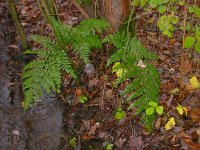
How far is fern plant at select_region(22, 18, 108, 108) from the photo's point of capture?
2.92m

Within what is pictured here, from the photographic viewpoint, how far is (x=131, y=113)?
3256mm

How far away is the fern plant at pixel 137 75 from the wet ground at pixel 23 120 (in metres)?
0.96

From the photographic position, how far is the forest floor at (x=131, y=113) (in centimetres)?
301

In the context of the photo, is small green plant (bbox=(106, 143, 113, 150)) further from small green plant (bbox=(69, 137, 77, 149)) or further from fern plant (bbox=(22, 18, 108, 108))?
fern plant (bbox=(22, 18, 108, 108))

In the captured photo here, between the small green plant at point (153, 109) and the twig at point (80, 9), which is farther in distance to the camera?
the twig at point (80, 9)

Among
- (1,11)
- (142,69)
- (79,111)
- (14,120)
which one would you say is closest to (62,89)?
(79,111)

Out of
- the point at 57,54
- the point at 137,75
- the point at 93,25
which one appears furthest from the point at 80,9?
the point at 137,75

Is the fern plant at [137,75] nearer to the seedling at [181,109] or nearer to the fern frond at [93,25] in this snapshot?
the fern frond at [93,25]

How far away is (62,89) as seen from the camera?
3.77 metres

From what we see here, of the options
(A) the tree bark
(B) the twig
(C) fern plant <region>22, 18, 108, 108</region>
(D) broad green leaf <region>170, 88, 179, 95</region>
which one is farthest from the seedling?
(A) the tree bark

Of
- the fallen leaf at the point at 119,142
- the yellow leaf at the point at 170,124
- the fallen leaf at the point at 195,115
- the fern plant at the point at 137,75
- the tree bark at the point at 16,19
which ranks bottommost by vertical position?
the fallen leaf at the point at 119,142

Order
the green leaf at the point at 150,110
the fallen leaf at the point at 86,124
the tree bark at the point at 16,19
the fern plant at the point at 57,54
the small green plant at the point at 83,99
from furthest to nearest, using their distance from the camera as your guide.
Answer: the tree bark at the point at 16,19
the small green plant at the point at 83,99
the fallen leaf at the point at 86,124
the fern plant at the point at 57,54
the green leaf at the point at 150,110

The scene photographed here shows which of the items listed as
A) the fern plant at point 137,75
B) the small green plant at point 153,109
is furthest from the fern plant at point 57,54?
the small green plant at point 153,109

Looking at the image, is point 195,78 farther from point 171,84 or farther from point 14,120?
point 14,120
